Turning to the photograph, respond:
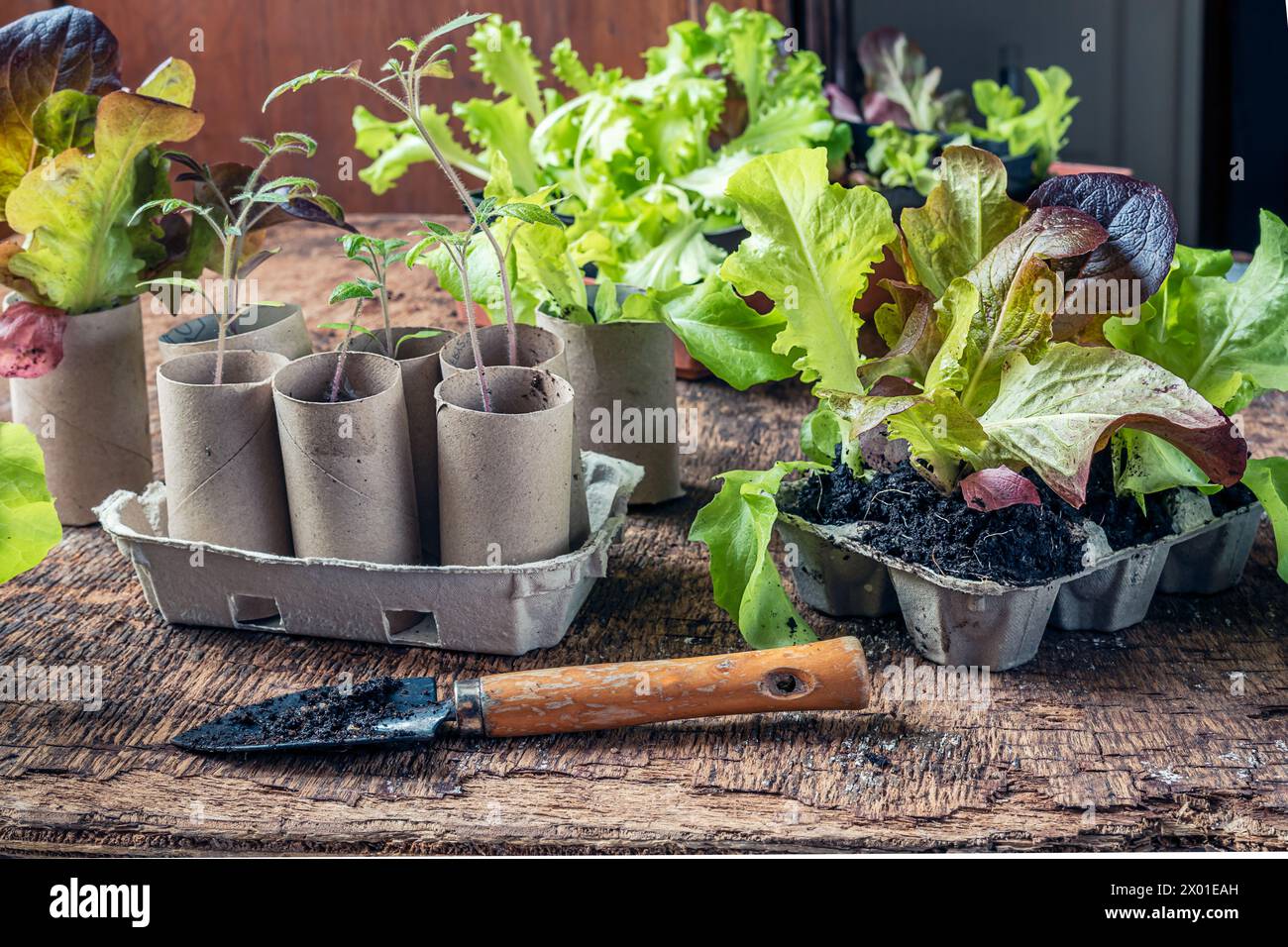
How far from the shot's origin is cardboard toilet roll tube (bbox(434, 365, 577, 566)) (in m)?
0.70

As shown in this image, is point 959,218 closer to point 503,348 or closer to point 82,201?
point 503,348

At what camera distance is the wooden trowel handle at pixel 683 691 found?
66cm

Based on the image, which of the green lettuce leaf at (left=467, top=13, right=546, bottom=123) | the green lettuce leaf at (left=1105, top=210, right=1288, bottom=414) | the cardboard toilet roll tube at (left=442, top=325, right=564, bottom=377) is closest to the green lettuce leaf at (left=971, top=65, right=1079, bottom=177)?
the green lettuce leaf at (left=467, top=13, right=546, bottom=123)

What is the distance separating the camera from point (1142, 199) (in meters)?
0.69

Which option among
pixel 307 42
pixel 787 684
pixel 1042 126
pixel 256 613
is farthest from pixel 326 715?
pixel 307 42

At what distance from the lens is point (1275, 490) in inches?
29.4

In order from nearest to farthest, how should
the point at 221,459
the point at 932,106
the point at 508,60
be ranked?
the point at 221,459, the point at 508,60, the point at 932,106

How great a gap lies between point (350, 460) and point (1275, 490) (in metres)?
0.52

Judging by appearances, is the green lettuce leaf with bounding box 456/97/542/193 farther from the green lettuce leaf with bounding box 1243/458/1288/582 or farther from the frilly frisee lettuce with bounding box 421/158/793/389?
the green lettuce leaf with bounding box 1243/458/1288/582

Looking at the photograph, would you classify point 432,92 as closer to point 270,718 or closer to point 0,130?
point 0,130

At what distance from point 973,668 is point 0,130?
26.8 inches

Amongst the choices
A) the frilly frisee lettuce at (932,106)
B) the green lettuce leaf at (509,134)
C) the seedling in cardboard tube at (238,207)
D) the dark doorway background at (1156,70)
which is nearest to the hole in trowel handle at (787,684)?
the seedling in cardboard tube at (238,207)

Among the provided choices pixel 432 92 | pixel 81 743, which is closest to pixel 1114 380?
pixel 81 743

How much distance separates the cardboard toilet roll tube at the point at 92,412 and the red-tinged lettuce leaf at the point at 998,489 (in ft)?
1.87
